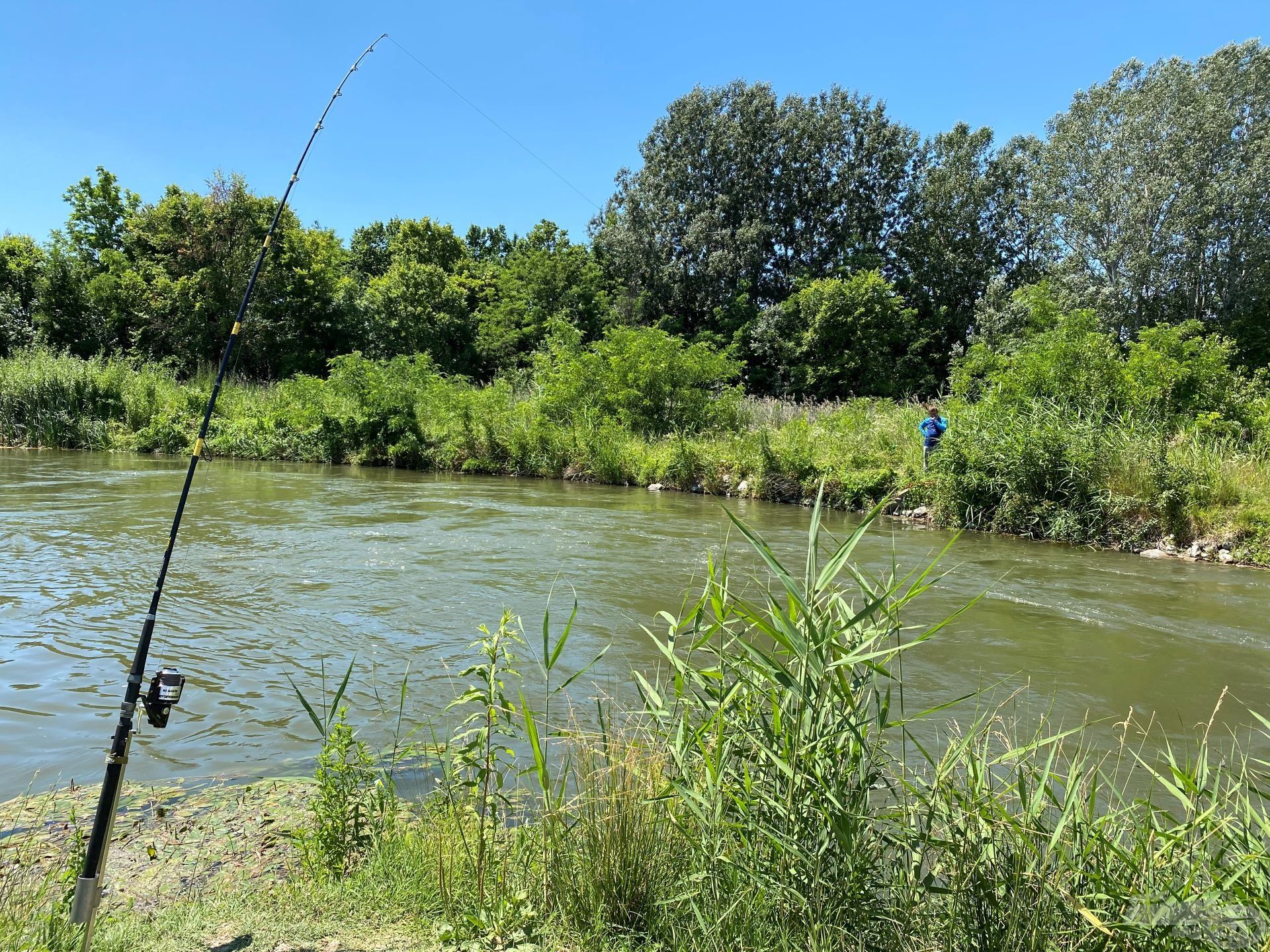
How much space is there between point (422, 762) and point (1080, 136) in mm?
36427

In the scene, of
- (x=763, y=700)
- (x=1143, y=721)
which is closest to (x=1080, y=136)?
(x=1143, y=721)

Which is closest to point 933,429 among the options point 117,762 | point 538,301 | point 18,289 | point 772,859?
point 772,859

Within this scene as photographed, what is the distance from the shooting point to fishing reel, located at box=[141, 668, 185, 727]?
259 centimetres

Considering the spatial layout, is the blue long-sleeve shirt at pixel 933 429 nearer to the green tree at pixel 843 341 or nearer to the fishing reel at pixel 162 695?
Answer: the fishing reel at pixel 162 695

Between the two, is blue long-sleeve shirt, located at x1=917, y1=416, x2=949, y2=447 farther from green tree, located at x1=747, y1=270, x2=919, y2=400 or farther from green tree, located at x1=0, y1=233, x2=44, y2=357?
green tree, located at x1=0, y1=233, x2=44, y2=357

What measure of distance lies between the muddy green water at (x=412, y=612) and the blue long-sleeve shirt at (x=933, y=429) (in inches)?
86.4

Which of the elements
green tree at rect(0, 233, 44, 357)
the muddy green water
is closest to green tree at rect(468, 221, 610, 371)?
green tree at rect(0, 233, 44, 357)

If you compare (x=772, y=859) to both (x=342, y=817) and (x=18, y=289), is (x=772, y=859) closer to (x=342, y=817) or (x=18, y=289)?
(x=342, y=817)

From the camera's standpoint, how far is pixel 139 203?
133 feet

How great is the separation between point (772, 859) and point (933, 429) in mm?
14116

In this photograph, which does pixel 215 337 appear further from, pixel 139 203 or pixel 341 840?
pixel 341 840

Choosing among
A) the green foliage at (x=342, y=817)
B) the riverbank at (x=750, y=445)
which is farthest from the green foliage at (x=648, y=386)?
the green foliage at (x=342, y=817)

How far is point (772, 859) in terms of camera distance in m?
2.59

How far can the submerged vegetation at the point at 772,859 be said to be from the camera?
237 cm
